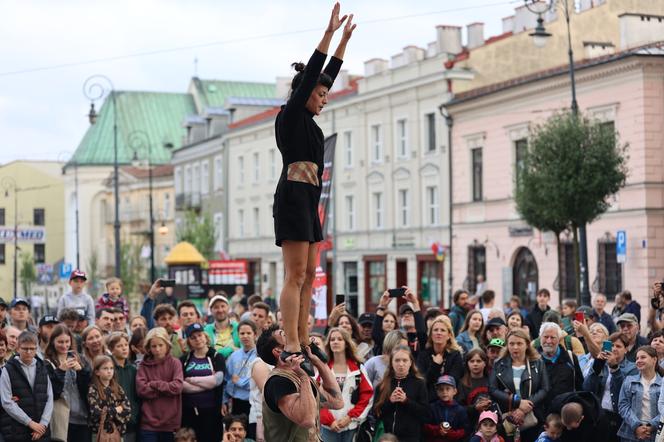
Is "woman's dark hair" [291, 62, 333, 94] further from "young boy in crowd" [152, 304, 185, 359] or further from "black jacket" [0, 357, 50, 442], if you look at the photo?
"young boy in crowd" [152, 304, 185, 359]

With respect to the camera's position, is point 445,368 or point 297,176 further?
point 445,368

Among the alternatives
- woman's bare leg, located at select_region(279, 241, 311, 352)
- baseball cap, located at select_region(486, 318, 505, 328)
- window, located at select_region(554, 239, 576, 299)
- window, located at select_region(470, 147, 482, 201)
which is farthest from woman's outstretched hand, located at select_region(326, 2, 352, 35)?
window, located at select_region(470, 147, 482, 201)

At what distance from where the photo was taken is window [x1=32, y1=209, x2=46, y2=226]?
8483 cm

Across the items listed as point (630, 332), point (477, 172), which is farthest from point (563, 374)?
point (477, 172)

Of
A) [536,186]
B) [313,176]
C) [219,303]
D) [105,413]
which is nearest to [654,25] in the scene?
[536,186]

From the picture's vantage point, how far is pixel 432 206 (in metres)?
50.0

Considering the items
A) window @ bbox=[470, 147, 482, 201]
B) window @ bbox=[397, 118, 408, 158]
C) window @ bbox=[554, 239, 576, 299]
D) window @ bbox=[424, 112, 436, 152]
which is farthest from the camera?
window @ bbox=[397, 118, 408, 158]

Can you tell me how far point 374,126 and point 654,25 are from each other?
1496 cm

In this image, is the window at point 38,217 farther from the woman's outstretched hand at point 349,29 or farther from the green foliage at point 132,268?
the woman's outstretched hand at point 349,29

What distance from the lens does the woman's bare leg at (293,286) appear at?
7.77 m

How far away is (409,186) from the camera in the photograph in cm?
5141

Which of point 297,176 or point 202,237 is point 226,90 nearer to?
point 202,237

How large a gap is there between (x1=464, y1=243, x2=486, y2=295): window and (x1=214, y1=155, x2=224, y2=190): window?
25218mm

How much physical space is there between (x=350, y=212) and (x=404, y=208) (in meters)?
4.92
